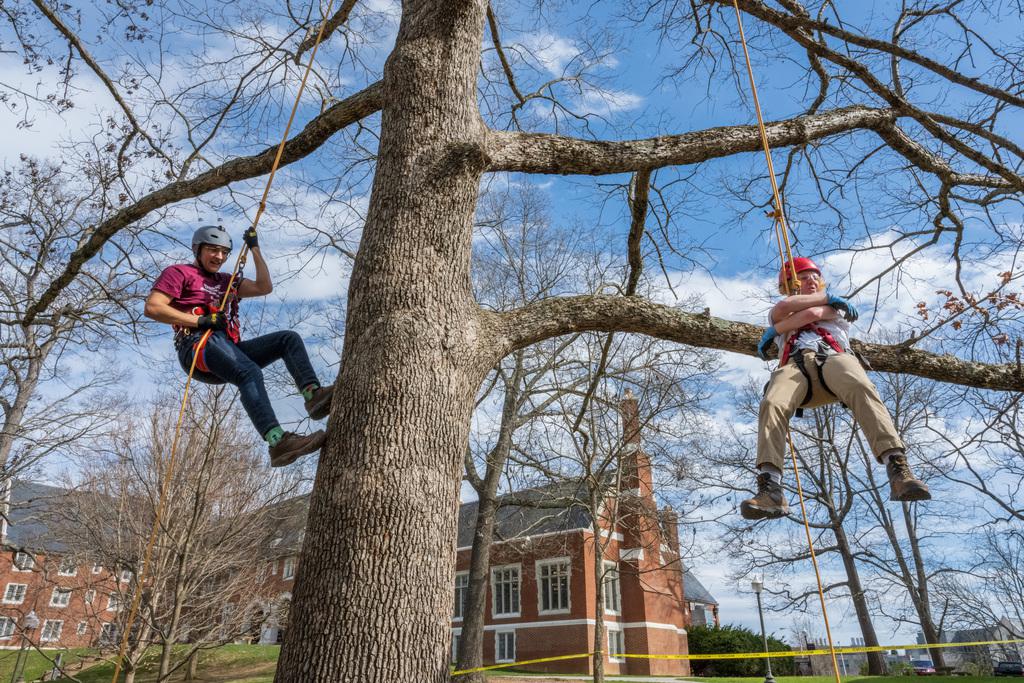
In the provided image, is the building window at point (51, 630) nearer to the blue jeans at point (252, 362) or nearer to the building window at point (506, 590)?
the building window at point (506, 590)

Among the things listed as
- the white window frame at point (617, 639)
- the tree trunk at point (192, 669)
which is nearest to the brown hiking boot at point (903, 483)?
the tree trunk at point (192, 669)

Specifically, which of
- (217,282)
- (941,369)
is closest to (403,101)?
(217,282)

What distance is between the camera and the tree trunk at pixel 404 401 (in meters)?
2.68

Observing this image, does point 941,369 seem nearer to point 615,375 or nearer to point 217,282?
point 217,282

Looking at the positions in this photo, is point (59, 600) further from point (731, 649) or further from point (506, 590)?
point (731, 649)

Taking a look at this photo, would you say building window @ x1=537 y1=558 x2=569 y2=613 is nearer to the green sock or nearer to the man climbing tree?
the man climbing tree

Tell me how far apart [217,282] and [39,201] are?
928 cm

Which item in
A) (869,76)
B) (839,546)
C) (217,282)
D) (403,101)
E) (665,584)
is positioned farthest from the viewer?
(665,584)

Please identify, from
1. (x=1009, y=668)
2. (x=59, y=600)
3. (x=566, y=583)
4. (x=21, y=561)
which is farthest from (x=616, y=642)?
(x=59, y=600)

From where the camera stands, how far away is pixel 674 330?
14.8 ft

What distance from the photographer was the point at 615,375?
16.8 m

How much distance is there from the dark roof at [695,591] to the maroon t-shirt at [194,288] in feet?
122

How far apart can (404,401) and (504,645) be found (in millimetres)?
30877

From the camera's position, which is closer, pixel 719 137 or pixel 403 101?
pixel 403 101
